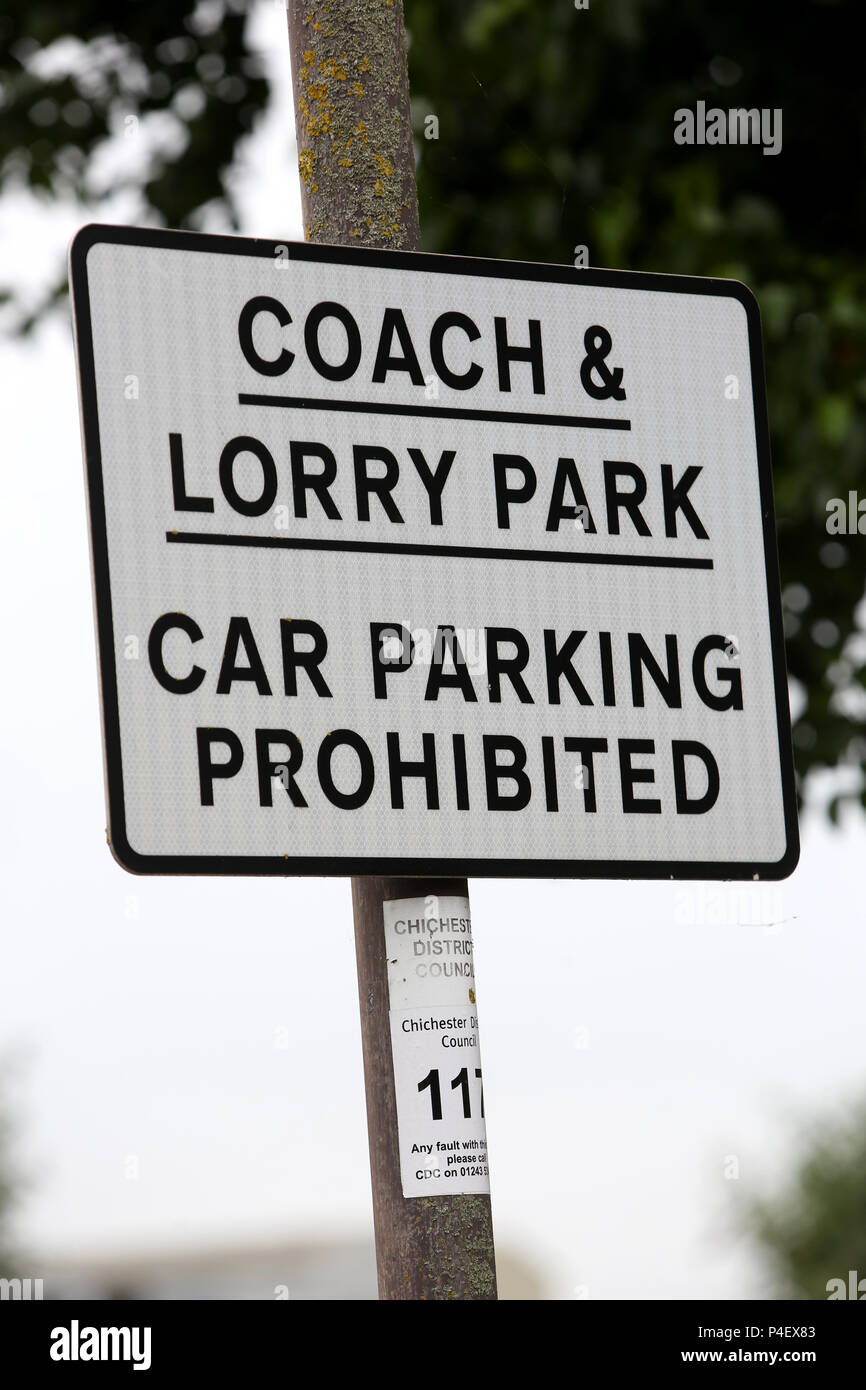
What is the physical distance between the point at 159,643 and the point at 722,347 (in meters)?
0.87

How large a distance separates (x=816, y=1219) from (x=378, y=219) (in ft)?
120

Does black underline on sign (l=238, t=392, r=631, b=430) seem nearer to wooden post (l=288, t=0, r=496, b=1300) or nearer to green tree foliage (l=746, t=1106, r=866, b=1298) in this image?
wooden post (l=288, t=0, r=496, b=1300)

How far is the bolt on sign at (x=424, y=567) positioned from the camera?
6.34 feet

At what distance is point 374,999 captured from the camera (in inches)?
84.0

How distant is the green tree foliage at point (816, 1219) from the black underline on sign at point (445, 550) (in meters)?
34.8

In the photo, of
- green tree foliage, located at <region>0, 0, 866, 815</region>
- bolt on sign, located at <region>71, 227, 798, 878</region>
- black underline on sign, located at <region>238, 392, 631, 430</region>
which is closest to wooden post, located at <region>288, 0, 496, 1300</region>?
bolt on sign, located at <region>71, 227, 798, 878</region>

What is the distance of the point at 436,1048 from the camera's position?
82.3 inches

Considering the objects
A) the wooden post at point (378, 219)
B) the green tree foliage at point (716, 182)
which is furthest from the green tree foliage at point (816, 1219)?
the wooden post at point (378, 219)

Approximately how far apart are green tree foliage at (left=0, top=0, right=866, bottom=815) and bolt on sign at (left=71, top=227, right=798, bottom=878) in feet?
10.2

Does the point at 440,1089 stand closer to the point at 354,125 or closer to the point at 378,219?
the point at 378,219

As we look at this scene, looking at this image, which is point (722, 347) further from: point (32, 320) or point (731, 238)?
point (32, 320)

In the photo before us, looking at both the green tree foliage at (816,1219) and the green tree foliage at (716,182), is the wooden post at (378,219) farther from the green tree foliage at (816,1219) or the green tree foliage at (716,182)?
the green tree foliage at (816,1219)
